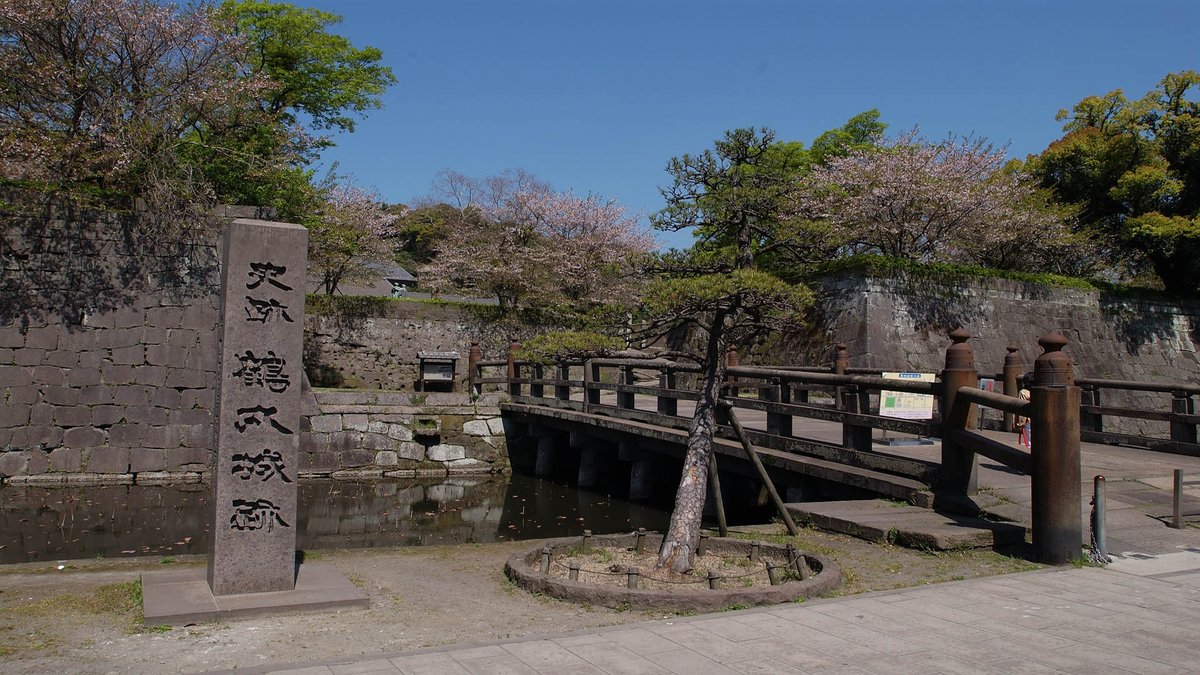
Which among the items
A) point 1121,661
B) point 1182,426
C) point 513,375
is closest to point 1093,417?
point 1182,426

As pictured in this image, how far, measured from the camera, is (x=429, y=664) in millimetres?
3826

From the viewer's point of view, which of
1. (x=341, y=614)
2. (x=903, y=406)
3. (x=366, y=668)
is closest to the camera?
(x=366, y=668)

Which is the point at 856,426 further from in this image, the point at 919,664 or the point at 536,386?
the point at 536,386

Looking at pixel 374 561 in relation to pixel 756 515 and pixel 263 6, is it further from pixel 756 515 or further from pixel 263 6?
pixel 263 6

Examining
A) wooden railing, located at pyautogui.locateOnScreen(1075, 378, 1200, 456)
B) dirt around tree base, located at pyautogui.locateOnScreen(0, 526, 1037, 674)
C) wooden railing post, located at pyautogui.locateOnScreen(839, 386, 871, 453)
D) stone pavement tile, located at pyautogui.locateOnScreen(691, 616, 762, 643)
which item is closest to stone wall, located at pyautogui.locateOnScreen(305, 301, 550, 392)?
wooden railing post, located at pyautogui.locateOnScreen(839, 386, 871, 453)

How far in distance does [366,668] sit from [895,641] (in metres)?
2.52

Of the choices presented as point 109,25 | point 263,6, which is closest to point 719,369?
point 109,25

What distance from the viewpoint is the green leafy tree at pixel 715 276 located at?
5.85 metres

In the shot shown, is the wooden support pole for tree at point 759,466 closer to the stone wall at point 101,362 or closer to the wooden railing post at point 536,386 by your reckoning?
the stone wall at point 101,362

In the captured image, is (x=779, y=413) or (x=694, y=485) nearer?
(x=694, y=485)

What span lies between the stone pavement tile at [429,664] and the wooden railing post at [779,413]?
21.1 feet

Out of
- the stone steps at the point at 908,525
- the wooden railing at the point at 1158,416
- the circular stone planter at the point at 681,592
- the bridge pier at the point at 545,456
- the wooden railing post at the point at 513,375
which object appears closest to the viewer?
the circular stone planter at the point at 681,592

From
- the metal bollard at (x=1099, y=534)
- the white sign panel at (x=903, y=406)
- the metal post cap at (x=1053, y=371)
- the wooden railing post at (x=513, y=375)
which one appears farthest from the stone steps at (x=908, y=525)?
the wooden railing post at (x=513, y=375)

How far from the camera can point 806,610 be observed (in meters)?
4.80
